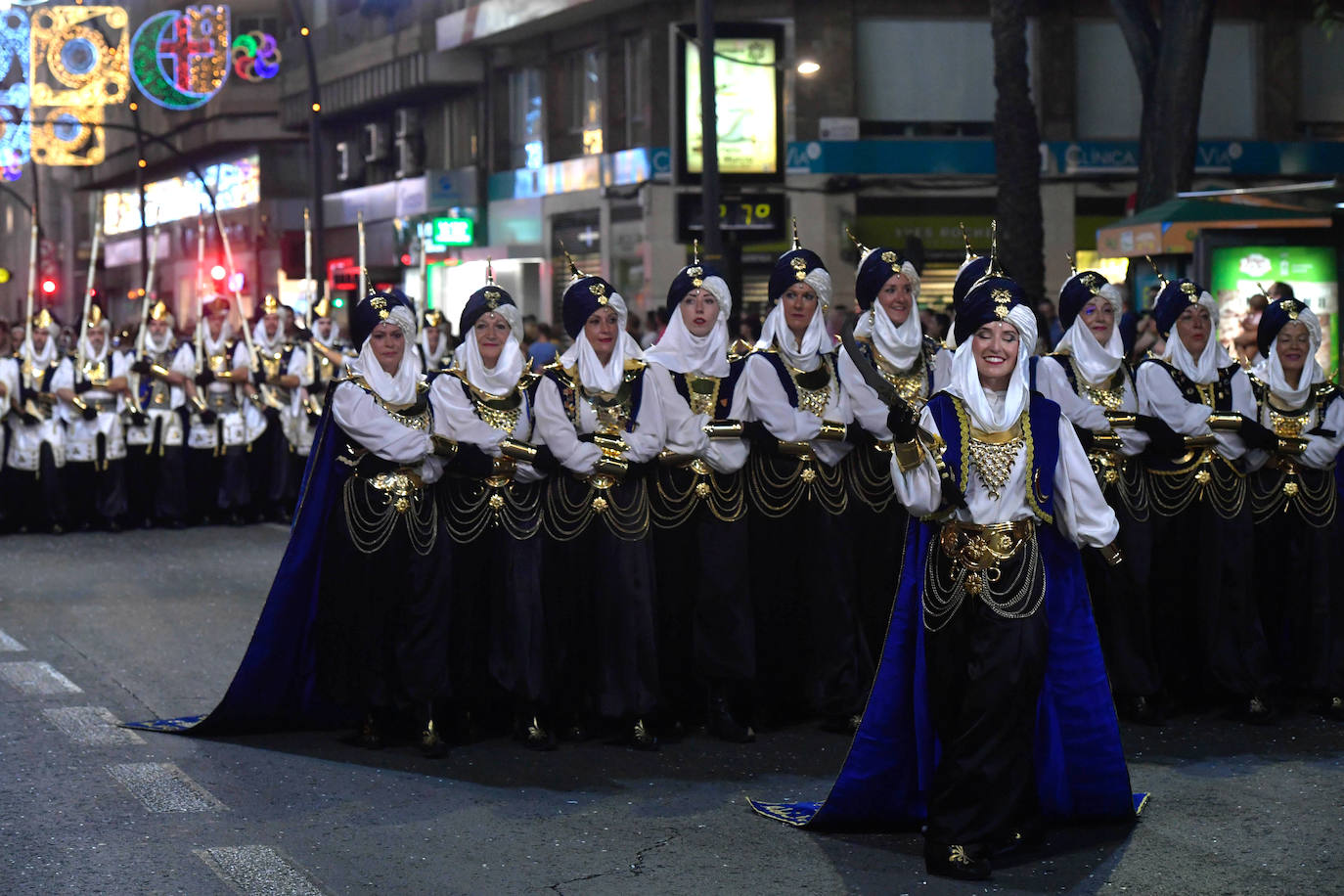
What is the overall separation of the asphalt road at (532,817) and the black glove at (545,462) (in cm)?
121

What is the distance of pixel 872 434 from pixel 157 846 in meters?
3.76

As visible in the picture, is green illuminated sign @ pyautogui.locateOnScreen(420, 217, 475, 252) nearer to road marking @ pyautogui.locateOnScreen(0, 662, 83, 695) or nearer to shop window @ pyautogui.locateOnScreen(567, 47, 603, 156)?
shop window @ pyautogui.locateOnScreen(567, 47, 603, 156)

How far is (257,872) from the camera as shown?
21.1ft

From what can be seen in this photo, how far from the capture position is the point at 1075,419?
8.88m

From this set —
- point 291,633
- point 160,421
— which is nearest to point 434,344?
Answer: point 160,421

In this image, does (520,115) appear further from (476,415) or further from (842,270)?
(476,415)

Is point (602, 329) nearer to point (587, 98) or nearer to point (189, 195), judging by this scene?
point (587, 98)

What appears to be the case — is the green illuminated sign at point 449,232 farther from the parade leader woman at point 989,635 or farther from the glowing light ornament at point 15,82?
the parade leader woman at point 989,635

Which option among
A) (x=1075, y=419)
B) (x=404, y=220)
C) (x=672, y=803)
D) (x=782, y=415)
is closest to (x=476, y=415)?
(x=782, y=415)

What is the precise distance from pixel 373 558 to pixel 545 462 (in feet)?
2.75

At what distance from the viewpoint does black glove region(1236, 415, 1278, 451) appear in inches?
354

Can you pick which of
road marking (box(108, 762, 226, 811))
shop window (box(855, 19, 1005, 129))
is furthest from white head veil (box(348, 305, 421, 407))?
shop window (box(855, 19, 1005, 129))

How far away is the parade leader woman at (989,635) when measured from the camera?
252 inches

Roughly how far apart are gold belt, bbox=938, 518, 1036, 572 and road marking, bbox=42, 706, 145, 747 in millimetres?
3907
